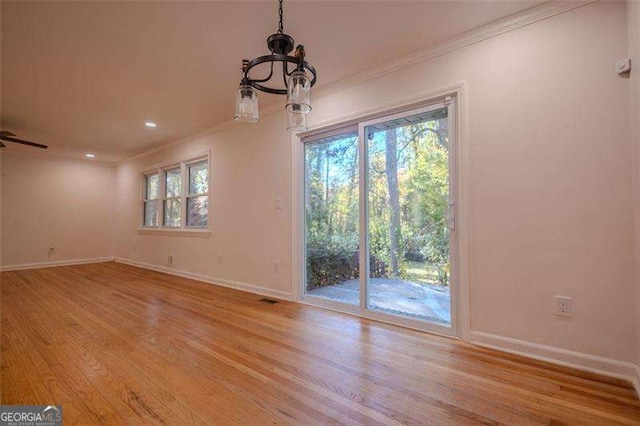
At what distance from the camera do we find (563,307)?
6.54 feet

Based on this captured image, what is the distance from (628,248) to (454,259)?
3.33 ft

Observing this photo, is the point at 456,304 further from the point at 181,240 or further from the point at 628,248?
the point at 181,240

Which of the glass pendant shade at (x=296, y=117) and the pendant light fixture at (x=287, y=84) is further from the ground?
the pendant light fixture at (x=287, y=84)

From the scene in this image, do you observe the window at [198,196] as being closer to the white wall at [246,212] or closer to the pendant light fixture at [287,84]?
the white wall at [246,212]

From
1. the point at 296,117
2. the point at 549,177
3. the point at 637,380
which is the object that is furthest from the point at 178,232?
the point at 637,380

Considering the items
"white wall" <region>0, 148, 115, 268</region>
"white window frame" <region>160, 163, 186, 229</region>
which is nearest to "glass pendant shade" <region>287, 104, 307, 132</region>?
"white window frame" <region>160, 163, 186, 229</region>

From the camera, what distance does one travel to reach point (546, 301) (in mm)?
2049

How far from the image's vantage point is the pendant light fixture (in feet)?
4.64

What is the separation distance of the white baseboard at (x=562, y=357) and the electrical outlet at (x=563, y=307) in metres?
0.24

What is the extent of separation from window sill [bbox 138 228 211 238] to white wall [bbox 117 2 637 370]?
3.54 meters

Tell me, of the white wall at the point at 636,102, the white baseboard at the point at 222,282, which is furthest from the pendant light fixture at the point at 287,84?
the white baseboard at the point at 222,282

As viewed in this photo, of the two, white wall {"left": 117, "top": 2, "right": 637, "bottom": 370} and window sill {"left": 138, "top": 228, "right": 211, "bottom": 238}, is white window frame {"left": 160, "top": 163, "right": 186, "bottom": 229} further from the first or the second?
white wall {"left": 117, "top": 2, "right": 637, "bottom": 370}

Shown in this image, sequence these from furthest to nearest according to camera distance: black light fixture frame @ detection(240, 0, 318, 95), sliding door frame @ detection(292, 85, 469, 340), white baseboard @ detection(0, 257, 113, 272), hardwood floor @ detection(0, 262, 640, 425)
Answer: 1. white baseboard @ detection(0, 257, 113, 272)
2. sliding door frame @ detection(292, 85, 469, 340)
3. hardwood floor @ detection(0, 262, 640, 425)
4. black light fixture frame @ detection(240, 0, 318, 95)

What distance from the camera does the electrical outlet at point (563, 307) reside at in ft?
6.47
